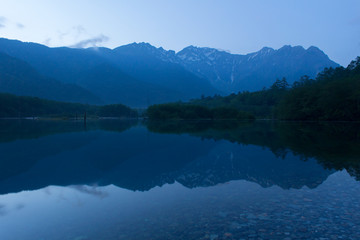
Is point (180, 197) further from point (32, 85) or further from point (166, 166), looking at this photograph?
point (32, 85)

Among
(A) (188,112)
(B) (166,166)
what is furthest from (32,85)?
(B) (166,166)

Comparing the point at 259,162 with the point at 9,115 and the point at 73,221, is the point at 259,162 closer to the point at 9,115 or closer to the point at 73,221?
the point at 73,221

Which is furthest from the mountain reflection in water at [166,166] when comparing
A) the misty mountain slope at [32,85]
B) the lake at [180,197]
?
the misty mountain slope at [32,85]

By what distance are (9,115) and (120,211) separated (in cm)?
11140

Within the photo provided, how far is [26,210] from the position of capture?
7.36 meters

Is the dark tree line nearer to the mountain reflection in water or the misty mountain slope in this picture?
the mountain reflection in water

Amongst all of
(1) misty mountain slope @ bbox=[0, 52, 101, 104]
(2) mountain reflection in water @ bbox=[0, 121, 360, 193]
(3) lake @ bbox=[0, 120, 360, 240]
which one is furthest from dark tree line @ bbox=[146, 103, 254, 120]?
(1) misty mountain slope @ bbox=[0, 52, 101, 104]

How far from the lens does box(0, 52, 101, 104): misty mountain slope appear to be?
165 meters

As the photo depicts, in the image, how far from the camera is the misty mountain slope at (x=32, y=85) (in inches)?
6496

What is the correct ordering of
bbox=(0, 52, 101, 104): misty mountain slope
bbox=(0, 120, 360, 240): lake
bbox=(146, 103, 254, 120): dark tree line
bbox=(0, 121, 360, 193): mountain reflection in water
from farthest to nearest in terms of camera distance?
bbox=(0, 52, 101, 104): misty mountain slope, bbox=(146, 103, 254, 120): dark tree line, bbox=(0, 121, 360, 193): mountain reflection in water, bbox=(0, 120, 360, 240): lake

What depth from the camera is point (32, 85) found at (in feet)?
569

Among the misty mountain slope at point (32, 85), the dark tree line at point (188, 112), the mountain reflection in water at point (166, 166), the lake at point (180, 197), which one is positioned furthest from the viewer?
the misty mountain slope at point (32, 85)

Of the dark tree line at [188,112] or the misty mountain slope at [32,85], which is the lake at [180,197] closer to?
the dark tree line at [188,112]

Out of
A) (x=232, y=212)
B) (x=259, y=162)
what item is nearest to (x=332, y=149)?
(x=259, y=162)
